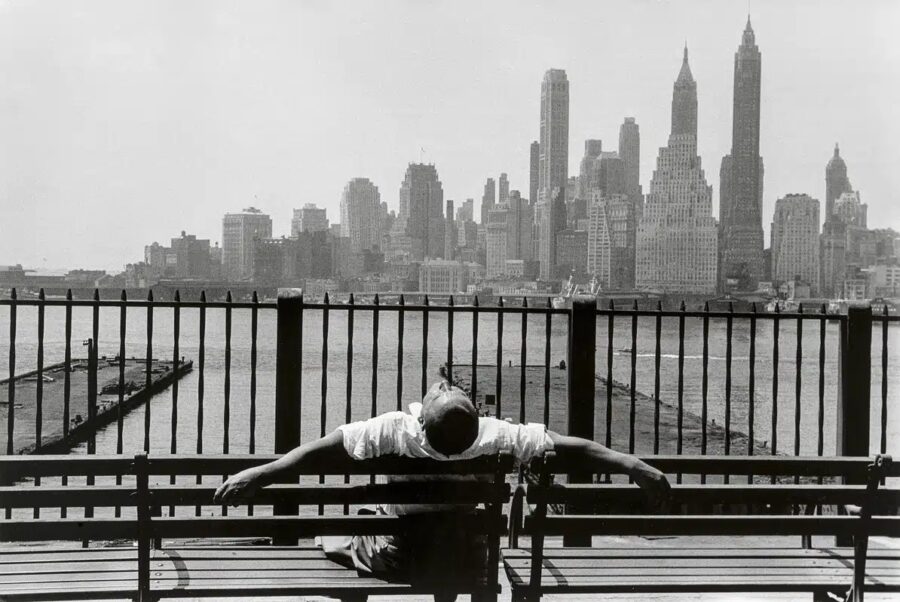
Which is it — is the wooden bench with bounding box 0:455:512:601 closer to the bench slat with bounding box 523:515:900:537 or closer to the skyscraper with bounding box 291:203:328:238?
the bench slat with bounding box 523:515:900:537

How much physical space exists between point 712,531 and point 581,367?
88.8 inches

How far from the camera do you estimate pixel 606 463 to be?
304cm

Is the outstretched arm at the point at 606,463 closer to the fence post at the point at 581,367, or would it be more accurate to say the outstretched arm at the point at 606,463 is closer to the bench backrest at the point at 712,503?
the bench backrest at the point at 712,503

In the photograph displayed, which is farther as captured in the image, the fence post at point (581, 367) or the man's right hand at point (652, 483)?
the fence post at point (581, 367)

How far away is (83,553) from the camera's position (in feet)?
10.8

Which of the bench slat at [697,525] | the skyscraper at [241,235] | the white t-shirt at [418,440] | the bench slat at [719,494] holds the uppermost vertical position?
the skyscraper at [241,235]

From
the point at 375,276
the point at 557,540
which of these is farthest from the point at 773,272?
the point at 557,540

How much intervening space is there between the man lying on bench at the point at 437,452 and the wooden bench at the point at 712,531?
91 millimetres

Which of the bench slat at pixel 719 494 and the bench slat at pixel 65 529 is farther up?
the bench slat at pixel 719 494

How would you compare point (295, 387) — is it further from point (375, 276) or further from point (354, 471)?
point (375, 276)

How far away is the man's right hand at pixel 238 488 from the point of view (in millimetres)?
2883

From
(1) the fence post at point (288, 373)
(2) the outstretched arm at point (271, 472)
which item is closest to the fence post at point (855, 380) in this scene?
(1) the fence post at point (288, 373)

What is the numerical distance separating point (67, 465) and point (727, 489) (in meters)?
2.12

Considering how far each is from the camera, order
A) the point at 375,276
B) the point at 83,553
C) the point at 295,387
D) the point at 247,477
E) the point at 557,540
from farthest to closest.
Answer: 1. the point at 375,276
2. the point at 557,540
3. the point at 295,387
4. the point at 83,553
5. the point at 247,477
